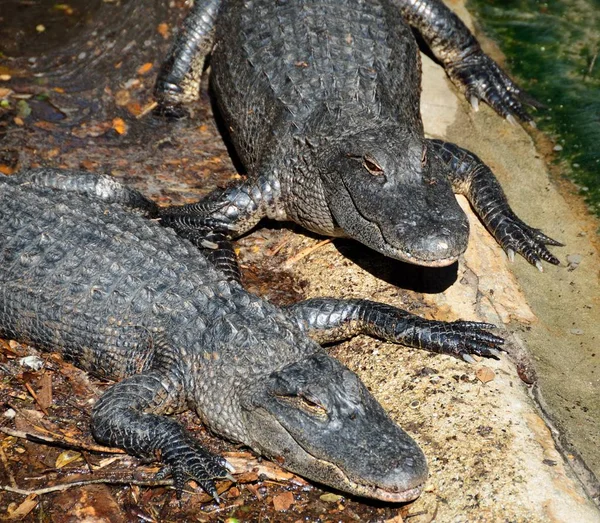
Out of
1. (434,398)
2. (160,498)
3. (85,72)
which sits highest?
(85,72)

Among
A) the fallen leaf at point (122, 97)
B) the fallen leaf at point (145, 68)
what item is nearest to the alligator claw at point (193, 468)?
the fallen leaf at point (122, 97)

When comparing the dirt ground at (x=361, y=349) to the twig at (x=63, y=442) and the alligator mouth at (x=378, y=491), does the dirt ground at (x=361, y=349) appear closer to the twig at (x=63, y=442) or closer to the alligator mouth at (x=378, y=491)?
the twig at (x=63, y=442)

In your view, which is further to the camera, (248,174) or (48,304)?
(248,174)

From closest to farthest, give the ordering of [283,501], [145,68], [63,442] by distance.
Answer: [283,501] < [63,442] < [145,68]

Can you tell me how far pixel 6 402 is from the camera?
15.1 ft

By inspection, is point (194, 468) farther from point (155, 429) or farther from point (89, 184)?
point (89, 184)

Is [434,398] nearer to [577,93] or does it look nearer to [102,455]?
[102,455]

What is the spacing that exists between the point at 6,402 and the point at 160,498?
3.42ft

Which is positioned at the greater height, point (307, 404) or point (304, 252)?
point (307, 404)

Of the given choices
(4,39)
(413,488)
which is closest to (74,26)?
(4,39)

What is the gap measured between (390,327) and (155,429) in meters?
1.37

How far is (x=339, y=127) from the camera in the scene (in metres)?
5.64

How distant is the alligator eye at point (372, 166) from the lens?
520 cm

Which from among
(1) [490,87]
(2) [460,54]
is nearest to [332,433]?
(1) [490,87]
